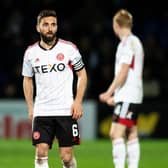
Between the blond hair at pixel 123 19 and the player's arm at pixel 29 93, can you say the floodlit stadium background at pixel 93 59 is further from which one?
the player's arm at pixel 29 93

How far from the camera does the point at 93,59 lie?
1858 centimetres

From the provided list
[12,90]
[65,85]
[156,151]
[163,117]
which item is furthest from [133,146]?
[12,90]

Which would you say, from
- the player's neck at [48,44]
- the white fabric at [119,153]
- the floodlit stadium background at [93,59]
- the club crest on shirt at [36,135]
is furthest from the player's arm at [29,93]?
the floodlit stadium background at [93,59]

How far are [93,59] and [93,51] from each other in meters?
0.24

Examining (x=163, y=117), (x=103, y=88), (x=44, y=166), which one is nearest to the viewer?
(x=44, y=166)

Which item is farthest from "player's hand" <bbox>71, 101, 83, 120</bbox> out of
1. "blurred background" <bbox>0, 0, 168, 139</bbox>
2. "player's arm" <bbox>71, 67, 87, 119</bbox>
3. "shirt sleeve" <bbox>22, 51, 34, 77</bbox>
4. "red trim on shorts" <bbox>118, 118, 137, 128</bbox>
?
"blurred background" <bbox>0, 0, 168, 139</bbox>

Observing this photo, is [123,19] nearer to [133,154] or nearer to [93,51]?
[133,154]

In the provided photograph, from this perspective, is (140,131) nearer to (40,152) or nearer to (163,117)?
(163,117)

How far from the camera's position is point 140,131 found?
17078 millimetres

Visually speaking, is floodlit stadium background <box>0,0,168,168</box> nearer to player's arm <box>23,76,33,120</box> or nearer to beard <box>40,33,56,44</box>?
player's arm <box>23,76,33,120</box>

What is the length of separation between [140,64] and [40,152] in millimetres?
2206

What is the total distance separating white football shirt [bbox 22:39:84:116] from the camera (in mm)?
A: 8461

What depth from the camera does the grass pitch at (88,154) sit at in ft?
38.1

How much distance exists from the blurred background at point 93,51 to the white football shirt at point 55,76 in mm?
8452
